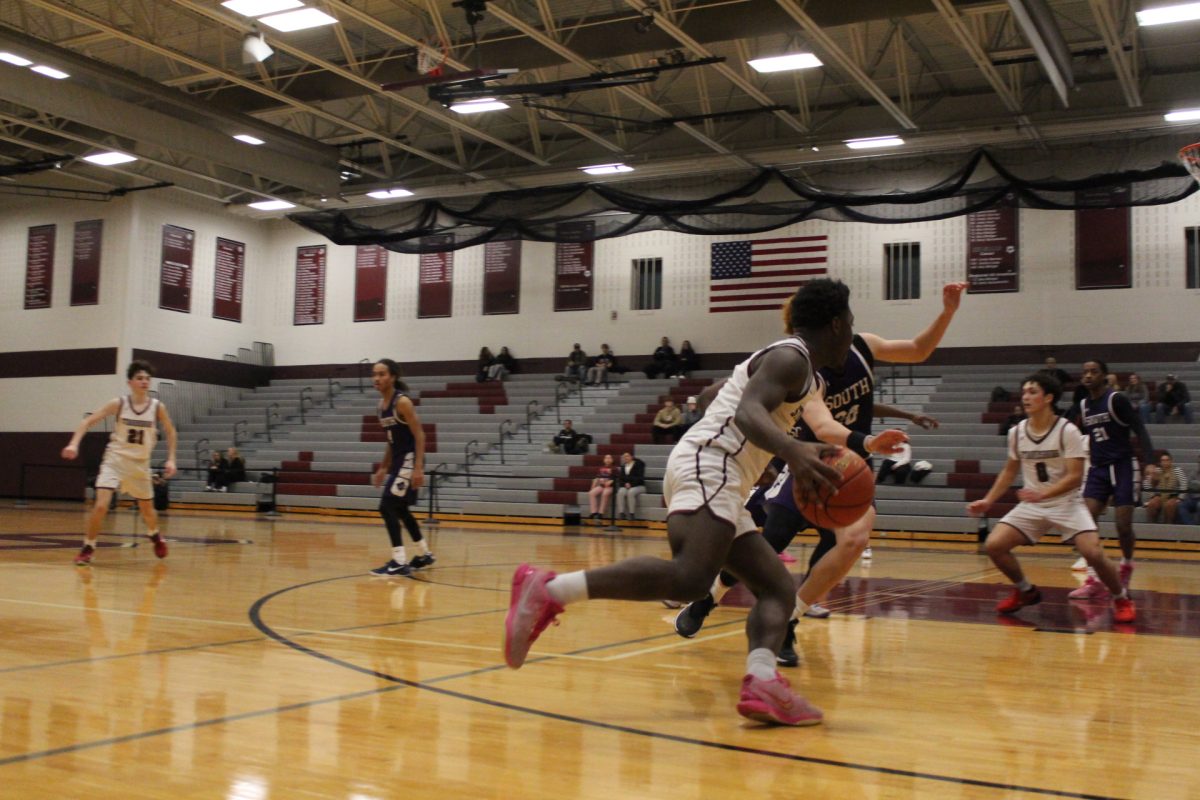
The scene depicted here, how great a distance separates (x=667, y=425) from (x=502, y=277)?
311 inches

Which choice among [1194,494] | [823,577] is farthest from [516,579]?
[1194,494]

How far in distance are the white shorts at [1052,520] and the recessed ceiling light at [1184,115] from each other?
1445 centimetres

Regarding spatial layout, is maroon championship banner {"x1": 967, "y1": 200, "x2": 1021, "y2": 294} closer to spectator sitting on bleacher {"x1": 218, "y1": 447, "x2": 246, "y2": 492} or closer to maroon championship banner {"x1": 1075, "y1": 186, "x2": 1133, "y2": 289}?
maroon championship banner {"x1": 1075, "y1": 186, "x2": 1133, "y2": 289}

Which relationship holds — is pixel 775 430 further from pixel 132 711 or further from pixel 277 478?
pixel 277 478

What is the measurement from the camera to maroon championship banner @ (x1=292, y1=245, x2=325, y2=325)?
2862 cm

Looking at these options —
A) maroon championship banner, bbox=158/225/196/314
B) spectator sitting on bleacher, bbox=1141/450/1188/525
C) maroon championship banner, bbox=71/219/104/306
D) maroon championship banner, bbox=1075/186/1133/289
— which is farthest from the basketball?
maroon championship banner, bbox=71/219/104/306

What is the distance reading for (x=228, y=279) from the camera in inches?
1114

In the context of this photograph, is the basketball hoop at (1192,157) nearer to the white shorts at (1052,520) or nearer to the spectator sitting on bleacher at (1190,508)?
the spectator sitting on bleacher at (1190,508)

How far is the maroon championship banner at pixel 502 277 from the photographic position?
26312 mm

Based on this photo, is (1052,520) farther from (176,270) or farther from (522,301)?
(176,270)

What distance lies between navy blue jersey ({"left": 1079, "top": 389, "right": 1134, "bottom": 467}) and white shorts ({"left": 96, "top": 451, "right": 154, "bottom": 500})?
788 centimetres

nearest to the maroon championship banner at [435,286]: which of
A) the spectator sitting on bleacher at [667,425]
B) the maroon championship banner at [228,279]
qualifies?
the maroon championship banner at [228,279]

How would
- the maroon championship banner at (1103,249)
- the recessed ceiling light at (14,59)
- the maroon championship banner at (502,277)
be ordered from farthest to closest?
the maroon championship banner at (502,277)
the maroon championship banner at (1103,249)
the recessed ceiling light at (14,59)

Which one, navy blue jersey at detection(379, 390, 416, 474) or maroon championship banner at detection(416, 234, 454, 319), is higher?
maroon championship banner at detection(416, 234, 454, 319)
